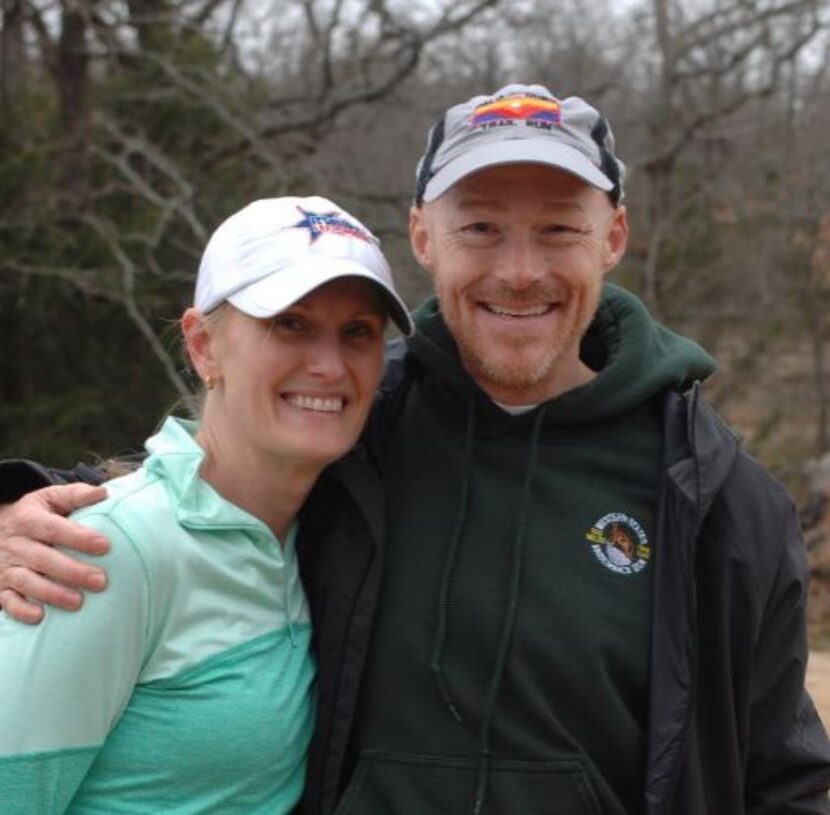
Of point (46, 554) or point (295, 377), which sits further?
point (295, 377)

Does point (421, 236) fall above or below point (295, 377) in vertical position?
above

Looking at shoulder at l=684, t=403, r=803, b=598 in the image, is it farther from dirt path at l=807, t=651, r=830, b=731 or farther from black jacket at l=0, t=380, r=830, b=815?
dirt path at l=807, t=651, r=830, b=731

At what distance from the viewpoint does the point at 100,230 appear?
10.2m

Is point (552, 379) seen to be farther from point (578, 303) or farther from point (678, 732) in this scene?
point (678, 732)

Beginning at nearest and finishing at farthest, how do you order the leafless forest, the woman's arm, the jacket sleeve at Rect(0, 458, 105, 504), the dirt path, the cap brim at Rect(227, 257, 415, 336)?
1. the woman's arm
2. the cap brim at Rect(227, 257, 415, 336)
3. the jacket sleeve at Rect(0, 458, 105, 504)
4. the dirt path
5. the leafless forest

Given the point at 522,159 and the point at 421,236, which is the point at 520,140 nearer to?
the point at 522,159

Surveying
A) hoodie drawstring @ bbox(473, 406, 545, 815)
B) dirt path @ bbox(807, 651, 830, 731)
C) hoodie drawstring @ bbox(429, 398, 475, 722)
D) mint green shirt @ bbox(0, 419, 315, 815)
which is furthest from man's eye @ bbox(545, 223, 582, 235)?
dirt path @ bbox(807, 651, 830, 731)

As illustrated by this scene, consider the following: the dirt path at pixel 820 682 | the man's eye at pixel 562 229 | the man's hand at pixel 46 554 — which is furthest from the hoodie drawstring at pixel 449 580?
the dirt path at pixel 820 682

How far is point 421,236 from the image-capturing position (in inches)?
102

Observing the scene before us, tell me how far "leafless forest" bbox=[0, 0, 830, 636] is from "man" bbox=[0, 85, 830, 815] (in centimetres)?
606

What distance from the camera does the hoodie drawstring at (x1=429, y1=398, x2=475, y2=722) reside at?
2.23 metres

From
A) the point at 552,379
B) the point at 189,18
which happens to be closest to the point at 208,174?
the point at 189,18

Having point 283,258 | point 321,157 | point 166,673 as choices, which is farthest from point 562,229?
point 321,157

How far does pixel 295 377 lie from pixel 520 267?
1.55ft
